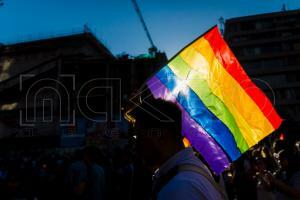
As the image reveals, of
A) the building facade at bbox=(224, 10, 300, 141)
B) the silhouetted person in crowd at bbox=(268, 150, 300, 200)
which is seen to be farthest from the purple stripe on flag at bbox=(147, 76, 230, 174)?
the building facade at bbox=(224, 10, 300, 141)

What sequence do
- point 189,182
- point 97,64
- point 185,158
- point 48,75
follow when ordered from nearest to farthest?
point 189,182 → point 185,158 → point 97,64 → point 48,75

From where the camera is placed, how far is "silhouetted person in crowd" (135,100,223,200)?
6.20 ft

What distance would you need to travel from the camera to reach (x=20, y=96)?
4309 cm

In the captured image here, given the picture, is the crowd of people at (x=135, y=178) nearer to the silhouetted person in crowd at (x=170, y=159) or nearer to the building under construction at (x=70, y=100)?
the silhouetted person in crowd at (x=170, y=159)

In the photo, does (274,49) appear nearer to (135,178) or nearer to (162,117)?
(135,178)

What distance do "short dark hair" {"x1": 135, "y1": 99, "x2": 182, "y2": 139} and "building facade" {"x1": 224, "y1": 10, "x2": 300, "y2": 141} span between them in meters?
72.4

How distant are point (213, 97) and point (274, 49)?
246 feet

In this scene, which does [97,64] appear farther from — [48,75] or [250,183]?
[250,183]

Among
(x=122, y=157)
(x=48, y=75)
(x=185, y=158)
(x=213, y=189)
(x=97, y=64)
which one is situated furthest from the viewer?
(x=48, y=75)

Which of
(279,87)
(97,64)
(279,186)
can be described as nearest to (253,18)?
(279,87)

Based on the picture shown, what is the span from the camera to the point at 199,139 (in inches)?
159

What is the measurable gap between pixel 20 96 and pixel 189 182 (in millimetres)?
43251

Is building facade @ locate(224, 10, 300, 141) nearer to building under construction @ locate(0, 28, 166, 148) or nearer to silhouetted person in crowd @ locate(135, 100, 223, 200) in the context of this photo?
building under construction @ locate(0, 28, 166, 148)

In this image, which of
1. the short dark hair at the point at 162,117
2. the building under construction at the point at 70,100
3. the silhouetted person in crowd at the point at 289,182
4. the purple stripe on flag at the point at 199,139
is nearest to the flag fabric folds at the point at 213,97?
the purple stripe on flag at the point at 199,139
